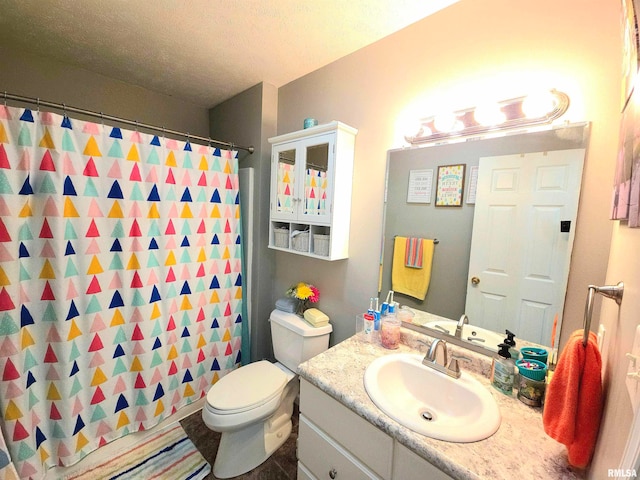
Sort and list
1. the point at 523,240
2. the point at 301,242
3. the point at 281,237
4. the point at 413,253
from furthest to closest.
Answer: the point at 281,237 → the point at 301,242 → the point at 413,253 → the point at 523,240

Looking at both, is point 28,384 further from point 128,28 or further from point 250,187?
point 128,28

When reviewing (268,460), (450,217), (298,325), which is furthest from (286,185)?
(268,460)

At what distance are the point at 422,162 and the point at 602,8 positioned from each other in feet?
2.33

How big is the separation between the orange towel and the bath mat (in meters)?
1.64

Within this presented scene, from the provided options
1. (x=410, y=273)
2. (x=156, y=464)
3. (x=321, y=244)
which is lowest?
(x=156, y=464)

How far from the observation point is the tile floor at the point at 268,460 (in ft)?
4.61

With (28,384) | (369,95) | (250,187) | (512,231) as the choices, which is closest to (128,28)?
(250,187)

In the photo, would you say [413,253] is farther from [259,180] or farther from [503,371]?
[259,180]

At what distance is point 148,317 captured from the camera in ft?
5.14

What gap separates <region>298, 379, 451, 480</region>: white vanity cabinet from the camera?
2.54ft

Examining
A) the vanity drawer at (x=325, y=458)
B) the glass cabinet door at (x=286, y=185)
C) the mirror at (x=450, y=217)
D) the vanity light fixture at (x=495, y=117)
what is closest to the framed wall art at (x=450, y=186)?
the mirror at (x=450, y=217)

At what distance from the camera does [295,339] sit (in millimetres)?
1635

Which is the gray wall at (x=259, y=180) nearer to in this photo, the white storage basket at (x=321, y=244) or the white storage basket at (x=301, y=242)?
the white storage basket at (x=301, y=242)

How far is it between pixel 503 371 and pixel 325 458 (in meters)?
0.74
